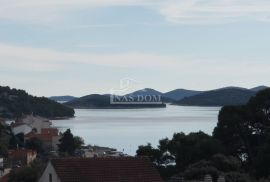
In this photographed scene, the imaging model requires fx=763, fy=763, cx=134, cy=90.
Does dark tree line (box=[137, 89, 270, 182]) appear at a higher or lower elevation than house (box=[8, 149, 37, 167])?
higher

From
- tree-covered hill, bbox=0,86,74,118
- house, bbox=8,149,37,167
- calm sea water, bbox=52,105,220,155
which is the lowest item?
house, bbox=8,149,37,167

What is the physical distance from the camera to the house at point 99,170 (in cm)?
1686

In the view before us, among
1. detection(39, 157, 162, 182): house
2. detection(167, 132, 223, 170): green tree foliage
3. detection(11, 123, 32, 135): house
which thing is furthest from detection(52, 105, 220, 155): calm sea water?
detection(39, 157, 162, 182): house

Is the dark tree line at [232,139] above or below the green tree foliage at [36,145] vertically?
above

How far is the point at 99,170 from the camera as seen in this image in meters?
17.1

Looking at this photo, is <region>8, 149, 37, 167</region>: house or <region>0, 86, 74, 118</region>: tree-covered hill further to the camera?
<region>0, 86, 74, 118</region>: tree-covered hill

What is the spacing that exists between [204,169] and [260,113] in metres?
13.3

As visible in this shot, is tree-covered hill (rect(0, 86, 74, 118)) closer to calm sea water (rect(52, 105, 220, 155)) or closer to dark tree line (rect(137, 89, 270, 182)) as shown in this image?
calm sea water (rect(52, 105, 220, 155))

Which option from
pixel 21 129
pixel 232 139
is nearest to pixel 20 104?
pixel 21 129

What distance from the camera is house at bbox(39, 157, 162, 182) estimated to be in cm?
1686

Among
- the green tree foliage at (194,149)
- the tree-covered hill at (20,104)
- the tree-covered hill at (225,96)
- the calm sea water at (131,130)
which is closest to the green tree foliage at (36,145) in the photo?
the calm sea water at (131,130)

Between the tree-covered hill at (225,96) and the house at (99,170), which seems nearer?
the house at (99,170)

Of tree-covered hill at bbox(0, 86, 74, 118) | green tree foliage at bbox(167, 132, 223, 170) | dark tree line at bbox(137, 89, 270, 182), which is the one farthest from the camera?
tree-covered hill at bbox(0, 86, 74, 118)

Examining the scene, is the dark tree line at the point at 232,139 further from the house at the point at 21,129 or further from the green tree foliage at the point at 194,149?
A: the house at the point at 21,129
